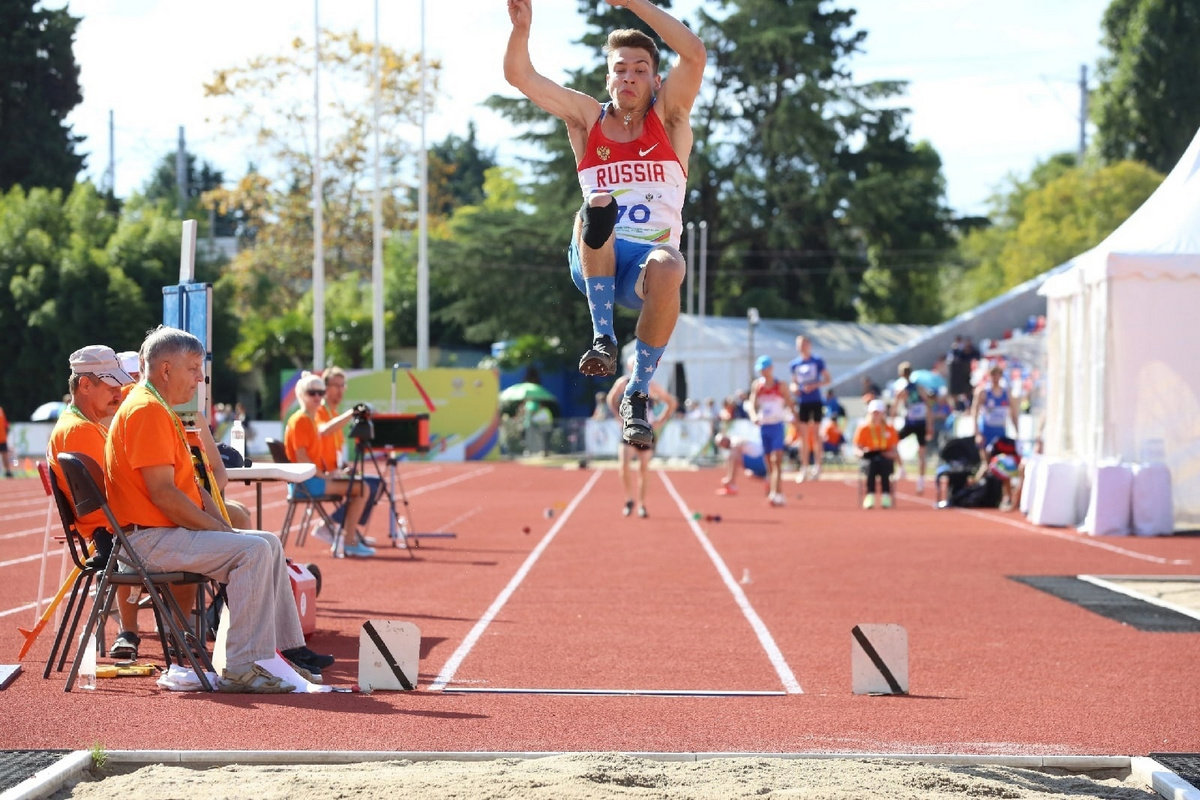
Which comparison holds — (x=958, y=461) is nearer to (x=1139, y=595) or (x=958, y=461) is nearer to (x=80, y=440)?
(x=1139, y=595)

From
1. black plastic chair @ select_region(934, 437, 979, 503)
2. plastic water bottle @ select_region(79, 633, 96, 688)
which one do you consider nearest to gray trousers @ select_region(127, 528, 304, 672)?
plastic water bottle @ select_region(79, 633, 96, 688)

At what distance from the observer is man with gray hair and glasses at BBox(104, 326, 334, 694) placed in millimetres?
6246

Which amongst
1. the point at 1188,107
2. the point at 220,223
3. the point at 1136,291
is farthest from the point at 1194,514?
the point at 220,223

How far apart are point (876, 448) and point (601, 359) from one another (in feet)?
45.0

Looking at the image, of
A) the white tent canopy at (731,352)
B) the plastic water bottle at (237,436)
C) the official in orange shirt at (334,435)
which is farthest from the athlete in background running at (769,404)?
the white tent canopy at (731,352)

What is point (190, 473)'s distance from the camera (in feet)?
21.2

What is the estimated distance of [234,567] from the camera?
6.40m

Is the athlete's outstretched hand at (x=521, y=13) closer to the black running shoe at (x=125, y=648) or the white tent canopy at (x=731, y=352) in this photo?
the black running shoe at (x=125, y=648)

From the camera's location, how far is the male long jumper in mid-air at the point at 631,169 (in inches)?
216

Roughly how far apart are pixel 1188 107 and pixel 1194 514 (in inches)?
1542

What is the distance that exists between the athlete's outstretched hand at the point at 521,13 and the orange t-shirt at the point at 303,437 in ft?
21.3

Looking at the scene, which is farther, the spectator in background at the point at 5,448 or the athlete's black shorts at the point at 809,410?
the spectator in background at the point at 5,448

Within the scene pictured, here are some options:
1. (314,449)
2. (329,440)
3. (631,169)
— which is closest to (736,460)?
(329,440)

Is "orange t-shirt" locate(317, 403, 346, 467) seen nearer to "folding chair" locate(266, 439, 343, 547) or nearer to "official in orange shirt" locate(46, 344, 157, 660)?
"folding chair" locate(266, 439, 343, 547)
